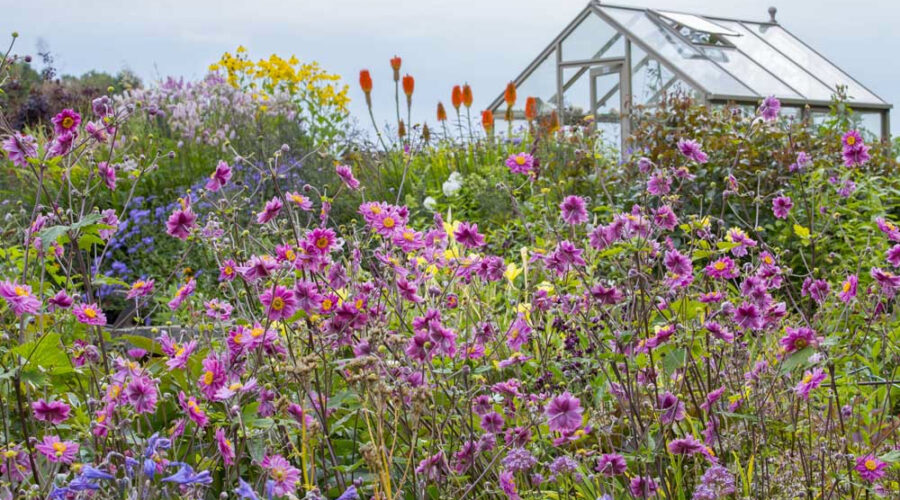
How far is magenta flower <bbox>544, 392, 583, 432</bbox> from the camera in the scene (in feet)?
6.58

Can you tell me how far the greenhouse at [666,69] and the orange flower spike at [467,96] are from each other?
256cm

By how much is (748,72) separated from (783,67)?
1161 millimetres

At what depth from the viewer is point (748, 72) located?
44.8ft

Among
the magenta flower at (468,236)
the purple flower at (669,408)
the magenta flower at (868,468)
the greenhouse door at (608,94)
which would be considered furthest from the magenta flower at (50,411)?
the greenhouse door at (608,94)

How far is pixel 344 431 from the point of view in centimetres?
280

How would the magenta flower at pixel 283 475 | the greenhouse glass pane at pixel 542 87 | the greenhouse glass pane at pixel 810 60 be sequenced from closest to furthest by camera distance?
the magenta flower at pixel 283 475 → the greenhouse glass pane at pixel 810 60 → the greenhouse glass pane at pixel 542 87

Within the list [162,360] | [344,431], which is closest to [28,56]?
[162,360]

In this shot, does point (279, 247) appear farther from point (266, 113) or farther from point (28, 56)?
point (266, 113)

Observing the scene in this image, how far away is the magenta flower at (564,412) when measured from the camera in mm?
2006

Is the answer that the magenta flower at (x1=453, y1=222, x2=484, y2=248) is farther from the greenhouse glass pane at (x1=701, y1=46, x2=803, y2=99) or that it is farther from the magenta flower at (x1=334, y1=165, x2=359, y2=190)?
the greenhouse glass pane at (x1=701, y1=46, x2=803, y2=99)

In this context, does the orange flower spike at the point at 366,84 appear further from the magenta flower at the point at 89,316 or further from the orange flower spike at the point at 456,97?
the magenta flower at the point at 89,316

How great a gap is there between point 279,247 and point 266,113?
364 inches

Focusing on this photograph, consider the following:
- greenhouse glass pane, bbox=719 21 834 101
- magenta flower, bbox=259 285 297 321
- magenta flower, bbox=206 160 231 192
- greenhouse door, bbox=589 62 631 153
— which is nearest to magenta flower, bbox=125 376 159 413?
magenta flower, bbox=259 285 297 321

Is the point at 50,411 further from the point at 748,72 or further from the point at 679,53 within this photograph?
the point at 748,72
